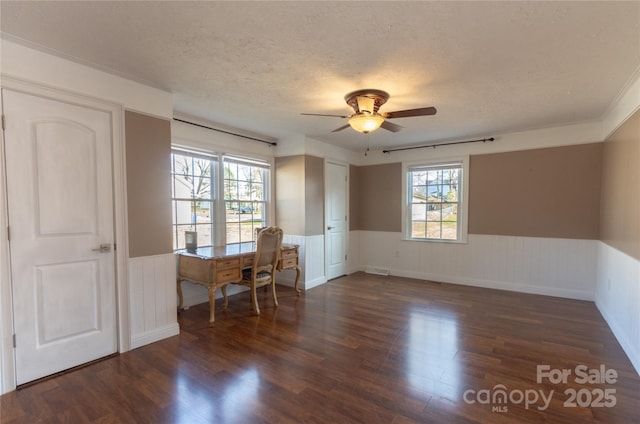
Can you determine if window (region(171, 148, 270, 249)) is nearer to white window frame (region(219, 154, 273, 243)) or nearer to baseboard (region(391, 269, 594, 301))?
white window frame (region(219, 154, 273, 243))

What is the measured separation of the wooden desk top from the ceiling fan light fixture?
1.96m

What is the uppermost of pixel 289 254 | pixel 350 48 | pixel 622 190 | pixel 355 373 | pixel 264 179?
pixel 350 48

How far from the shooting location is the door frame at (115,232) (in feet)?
6.82

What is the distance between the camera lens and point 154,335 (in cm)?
289

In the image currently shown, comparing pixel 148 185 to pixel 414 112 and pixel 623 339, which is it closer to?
pixel 414 112

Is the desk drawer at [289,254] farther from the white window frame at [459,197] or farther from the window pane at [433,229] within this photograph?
the window pane at [433,229]

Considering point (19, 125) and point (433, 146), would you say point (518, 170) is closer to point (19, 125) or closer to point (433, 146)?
point (433, 146)

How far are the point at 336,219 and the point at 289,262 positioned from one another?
1444 mm

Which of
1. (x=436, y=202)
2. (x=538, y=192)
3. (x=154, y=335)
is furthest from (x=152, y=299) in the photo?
(x=538, y=192)

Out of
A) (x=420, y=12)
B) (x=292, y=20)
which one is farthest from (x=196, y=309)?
(x=420, y=12)

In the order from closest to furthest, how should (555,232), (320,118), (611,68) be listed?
Result: (611,68)
(320,118)
(555,232)

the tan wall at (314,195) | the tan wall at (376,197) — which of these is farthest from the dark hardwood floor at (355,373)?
the tan wall at (376,197)

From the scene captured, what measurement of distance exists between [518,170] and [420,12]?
370cm

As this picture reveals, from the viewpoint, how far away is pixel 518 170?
14.9 ft
